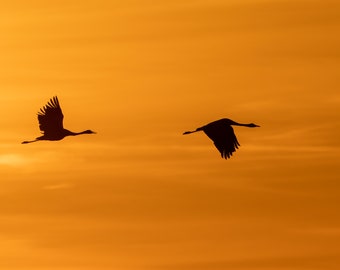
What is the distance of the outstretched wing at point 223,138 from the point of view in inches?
3093

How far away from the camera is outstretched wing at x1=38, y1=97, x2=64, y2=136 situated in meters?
86.4

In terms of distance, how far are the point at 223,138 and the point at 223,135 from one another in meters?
0.18

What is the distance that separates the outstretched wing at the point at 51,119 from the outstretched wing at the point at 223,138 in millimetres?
9426

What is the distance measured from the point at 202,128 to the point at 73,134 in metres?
11.2

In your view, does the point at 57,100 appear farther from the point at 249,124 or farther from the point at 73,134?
the point at 249,124

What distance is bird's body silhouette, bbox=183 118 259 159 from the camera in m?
78.6

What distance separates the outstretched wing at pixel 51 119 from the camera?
86438 millimetres

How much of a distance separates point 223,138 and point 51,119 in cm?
1072

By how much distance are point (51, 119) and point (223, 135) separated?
10622 mm

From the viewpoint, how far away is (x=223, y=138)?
79.1 meters

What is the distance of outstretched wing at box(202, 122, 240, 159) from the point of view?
78562 millimetres

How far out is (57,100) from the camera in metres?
86.3

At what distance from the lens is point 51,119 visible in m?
86.5

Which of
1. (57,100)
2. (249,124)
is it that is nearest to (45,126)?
(57,100)
